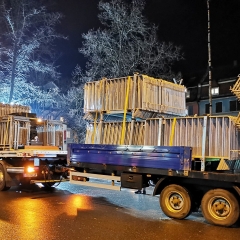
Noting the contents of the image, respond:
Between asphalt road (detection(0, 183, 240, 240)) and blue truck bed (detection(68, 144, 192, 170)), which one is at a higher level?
blue truck bed (detection(68, 144, 192, 170))

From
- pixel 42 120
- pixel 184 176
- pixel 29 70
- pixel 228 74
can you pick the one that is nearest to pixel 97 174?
pixel 184 176

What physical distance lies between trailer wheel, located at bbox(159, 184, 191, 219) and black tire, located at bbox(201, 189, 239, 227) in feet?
1.45

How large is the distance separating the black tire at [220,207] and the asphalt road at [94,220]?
0.18 m

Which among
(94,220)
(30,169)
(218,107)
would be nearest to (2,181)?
(30,169)

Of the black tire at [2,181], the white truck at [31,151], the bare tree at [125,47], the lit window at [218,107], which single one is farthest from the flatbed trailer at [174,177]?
the lit window at [218,107]

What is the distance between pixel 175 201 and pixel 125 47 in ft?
54.4

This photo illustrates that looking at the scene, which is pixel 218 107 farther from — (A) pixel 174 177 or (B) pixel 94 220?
(B) pixel 94 220

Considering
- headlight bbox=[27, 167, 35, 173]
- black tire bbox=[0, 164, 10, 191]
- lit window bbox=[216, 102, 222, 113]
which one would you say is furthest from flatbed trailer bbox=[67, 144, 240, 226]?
lit window bbox=[216, 102, 222, 113]

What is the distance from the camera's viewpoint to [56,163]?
1316cm

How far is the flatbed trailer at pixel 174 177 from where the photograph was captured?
25.9 feet

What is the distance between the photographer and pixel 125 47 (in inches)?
934

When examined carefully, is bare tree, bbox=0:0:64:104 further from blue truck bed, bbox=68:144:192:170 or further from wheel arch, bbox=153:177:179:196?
wheel arch, bbox=153:177:179:196

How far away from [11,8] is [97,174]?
1889 cm

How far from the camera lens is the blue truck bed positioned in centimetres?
838
